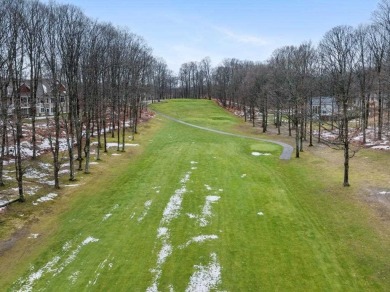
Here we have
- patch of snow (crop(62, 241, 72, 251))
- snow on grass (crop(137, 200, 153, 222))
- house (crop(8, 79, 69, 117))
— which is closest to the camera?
patch of snow (crop(62, 241, 72, 251))

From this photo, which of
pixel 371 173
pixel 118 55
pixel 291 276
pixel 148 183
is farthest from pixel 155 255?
pixel 118 55

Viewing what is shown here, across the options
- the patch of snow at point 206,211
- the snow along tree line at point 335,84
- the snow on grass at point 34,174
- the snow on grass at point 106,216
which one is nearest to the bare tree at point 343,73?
the snow along tree line at point 335,84

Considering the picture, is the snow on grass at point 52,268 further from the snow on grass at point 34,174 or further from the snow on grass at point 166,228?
the snow on grass at point 34,174

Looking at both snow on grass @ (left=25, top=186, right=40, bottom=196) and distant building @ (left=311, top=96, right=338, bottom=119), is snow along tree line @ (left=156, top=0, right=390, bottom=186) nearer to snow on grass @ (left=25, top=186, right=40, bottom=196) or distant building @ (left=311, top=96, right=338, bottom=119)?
distant building @ (left=311, top=96, right=338, bottom=119)

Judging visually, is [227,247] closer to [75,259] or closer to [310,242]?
[310,242]

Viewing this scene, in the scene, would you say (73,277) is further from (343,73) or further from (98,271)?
(343,73)

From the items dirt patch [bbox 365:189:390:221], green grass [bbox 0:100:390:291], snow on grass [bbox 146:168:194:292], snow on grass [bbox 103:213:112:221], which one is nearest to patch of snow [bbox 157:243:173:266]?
snow on grass [bbox 146:168:194:292]

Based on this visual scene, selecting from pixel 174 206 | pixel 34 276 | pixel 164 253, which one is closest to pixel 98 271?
pixel 34 276
